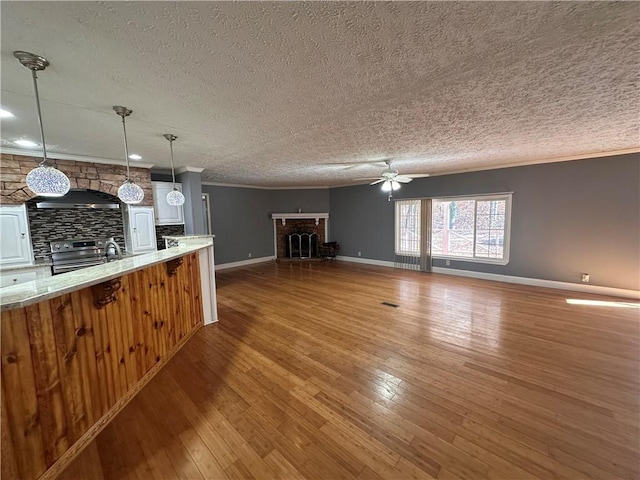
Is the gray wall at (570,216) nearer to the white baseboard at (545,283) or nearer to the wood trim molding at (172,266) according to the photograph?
the white baseboard at (545,283)

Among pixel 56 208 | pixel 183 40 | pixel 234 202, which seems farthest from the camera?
pixel 234 202

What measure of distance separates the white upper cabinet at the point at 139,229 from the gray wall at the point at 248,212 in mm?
2482

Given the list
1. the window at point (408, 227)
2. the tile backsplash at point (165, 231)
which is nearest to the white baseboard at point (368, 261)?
the window at point (408, 227)

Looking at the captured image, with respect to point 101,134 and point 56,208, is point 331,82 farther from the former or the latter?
point 56,208

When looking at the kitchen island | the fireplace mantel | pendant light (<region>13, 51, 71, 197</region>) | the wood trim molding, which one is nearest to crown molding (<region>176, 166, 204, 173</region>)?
the wood trim molding

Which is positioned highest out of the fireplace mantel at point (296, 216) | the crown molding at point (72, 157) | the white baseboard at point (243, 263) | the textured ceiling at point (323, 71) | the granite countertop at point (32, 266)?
the crown molding at point (72, 157)

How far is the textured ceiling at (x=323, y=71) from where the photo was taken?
3.92 feet

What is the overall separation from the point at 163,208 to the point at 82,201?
3.82ft

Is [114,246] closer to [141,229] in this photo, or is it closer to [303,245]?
[141,229]

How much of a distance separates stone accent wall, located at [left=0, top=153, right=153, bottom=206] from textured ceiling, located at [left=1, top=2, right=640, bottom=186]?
48 centimetres

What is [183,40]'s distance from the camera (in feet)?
4.38

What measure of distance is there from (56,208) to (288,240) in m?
5.86

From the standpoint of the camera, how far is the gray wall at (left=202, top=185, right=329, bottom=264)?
727 cm

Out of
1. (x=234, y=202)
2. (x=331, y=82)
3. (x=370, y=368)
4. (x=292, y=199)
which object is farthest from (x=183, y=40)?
(x=292, y=199)
